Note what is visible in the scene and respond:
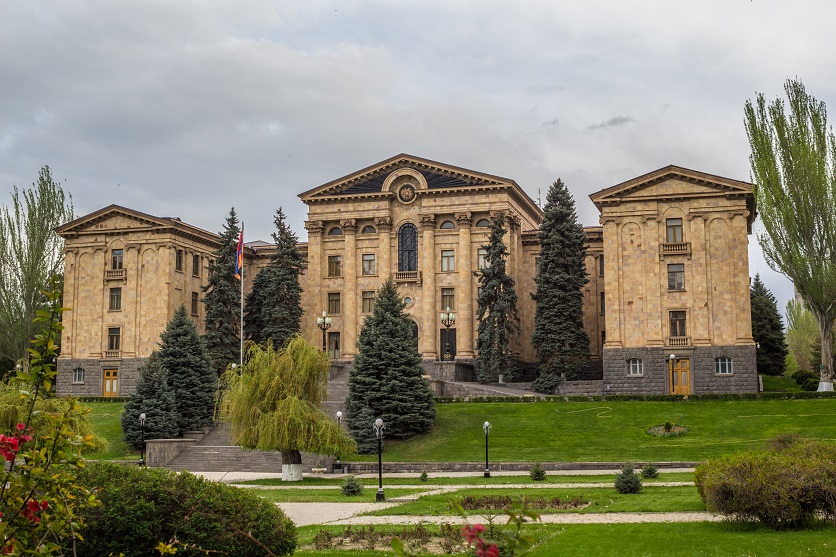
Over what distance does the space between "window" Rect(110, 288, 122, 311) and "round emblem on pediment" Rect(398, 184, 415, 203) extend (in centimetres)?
2064

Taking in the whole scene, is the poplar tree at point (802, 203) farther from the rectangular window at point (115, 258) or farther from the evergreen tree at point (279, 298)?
the rectangular window at point (115, 258)

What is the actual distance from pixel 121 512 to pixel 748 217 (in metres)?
49.8

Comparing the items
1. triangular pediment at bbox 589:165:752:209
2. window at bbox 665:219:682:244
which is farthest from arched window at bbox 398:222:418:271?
window at bbox 665:219:682:244

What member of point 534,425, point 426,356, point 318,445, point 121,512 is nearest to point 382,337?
point 534,425

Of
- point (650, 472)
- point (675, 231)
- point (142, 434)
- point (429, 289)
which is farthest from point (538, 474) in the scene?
point (429, 289)

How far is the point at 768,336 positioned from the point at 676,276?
1512cm

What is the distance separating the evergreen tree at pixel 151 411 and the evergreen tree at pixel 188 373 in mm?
969

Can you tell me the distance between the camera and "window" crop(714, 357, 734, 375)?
52250 millimetres

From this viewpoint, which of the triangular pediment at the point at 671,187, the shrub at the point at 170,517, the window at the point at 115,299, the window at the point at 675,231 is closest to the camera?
the shrub at the point at 170,517

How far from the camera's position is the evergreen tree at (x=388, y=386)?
43688 mm

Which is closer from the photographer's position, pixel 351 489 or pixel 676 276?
pixel 351 489

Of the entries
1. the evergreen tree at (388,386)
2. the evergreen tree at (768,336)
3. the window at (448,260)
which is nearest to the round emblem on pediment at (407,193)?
the window at (448,260)

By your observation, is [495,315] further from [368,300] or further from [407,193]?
[407,193]

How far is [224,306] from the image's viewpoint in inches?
2314
